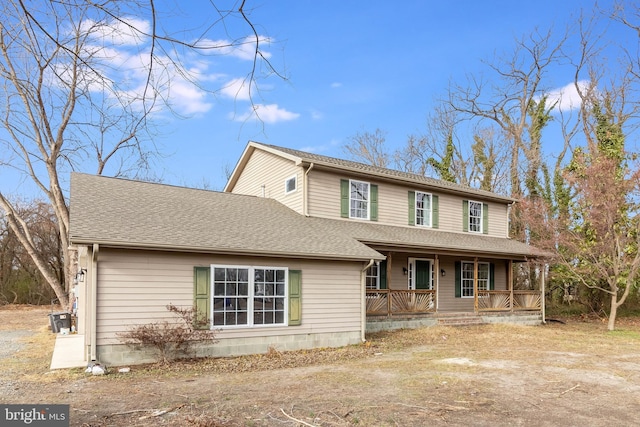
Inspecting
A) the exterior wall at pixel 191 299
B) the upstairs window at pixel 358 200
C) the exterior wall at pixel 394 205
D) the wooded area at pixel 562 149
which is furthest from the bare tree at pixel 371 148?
the exterior wall at pixel 191 299

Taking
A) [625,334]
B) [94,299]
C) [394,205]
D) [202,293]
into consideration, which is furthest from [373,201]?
[94,299]

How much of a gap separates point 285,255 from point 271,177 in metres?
6.36

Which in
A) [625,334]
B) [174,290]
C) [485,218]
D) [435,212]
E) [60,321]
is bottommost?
[625,334]

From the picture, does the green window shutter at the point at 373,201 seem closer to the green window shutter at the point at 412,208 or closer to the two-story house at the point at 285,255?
the two-story house at the point at 285,255

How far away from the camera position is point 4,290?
26.4m

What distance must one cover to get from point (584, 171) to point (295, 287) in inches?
482

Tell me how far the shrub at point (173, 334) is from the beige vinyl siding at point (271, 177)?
19.2 feet

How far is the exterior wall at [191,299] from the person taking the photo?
934cm

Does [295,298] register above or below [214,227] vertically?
below

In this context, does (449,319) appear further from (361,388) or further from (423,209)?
(361,388)

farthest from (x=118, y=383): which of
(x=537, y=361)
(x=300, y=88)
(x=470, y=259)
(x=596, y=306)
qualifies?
(x=596, y=306)

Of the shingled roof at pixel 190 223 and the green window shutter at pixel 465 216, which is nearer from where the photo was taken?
the shingled roof at pixel 190 223

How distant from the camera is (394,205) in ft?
56.4

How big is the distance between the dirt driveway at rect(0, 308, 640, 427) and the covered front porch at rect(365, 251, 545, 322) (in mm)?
2936
